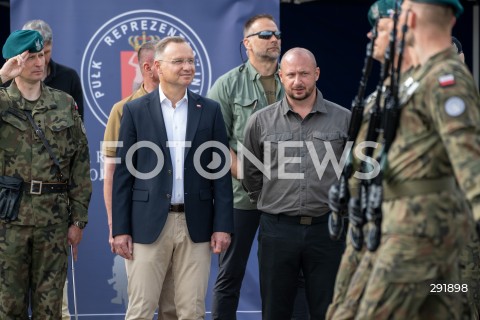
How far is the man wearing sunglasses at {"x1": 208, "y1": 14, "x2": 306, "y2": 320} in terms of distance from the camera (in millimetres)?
6941

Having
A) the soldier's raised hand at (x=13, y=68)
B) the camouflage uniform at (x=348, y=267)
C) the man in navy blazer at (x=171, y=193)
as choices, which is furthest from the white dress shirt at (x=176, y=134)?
Answer: the camouflage uniform at (x=348, y=267)

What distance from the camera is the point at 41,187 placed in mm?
6102

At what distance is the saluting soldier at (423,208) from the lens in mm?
4066

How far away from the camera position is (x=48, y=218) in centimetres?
609

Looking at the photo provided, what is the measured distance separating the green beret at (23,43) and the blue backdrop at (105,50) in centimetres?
120

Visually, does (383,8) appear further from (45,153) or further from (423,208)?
(45,153)

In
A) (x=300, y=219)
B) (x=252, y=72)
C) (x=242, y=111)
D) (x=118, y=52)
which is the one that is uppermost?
(x=118, y=52)

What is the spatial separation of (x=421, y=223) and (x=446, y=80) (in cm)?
58

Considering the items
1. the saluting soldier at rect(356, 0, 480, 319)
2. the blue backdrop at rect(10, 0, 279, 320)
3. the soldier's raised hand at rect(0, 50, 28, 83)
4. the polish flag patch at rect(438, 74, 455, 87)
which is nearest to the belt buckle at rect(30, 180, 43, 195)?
the soldier's raised hand at rect(0, 50, 28, 83)

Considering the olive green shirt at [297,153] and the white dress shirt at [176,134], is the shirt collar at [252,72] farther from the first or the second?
the white dress shirt at [176,134]

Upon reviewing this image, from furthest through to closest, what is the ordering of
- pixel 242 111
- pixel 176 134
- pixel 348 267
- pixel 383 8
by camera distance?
1. pixel 242 111
2. pixel 176 134
3. pixel 383 8
4. pixel 348 267

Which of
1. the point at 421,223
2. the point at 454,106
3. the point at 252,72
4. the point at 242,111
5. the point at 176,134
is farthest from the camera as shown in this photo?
the point at 252,72

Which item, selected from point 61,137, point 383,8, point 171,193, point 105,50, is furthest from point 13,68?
point 383,8

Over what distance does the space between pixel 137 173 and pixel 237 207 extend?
3.39 ft
